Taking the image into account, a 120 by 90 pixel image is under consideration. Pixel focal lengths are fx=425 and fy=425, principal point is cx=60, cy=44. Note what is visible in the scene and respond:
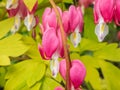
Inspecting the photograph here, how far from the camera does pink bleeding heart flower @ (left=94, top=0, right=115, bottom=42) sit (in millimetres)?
1243

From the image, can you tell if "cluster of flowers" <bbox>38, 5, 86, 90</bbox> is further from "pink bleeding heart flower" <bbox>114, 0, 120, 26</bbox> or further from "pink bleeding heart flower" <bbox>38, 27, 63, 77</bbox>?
"pink bleeding heart flower" <bbox>114, 0, 120, 26</bbox>

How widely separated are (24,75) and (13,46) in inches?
4.4

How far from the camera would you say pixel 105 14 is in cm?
124

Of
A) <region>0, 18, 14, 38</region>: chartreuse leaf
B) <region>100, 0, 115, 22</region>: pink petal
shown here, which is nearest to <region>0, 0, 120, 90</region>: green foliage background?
<region>0, 18, 14, 38</region>: chartreuse leaf

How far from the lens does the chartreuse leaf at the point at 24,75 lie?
4.62 feet

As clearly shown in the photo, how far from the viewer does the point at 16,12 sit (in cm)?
141

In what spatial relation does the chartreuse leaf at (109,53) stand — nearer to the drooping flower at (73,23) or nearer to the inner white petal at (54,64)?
the drooping flower at (73,23)

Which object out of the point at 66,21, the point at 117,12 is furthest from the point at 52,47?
the point at 117,12

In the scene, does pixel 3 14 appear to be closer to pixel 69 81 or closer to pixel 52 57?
Result: pixel 52 57

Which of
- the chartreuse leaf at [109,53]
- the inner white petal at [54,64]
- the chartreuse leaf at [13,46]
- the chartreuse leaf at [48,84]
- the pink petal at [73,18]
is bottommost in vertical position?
the chartreuse leaf at [48,84]

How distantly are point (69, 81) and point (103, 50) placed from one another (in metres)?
0.53

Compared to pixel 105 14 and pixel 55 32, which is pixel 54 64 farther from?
pixel 105 14

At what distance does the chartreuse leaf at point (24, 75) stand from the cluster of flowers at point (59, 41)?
0.19m

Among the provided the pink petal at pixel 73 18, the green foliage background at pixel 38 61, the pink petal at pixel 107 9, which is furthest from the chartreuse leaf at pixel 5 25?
the pink petal at pixel 107 9
